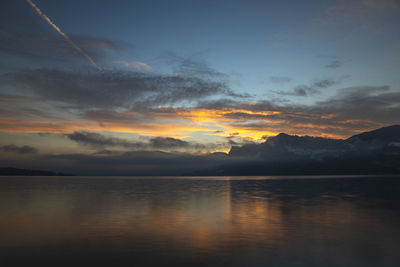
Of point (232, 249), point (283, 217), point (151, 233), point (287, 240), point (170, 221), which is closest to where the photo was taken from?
point (232, 249)

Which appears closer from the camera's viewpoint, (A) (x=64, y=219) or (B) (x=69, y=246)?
(B) (x=69, y=246)

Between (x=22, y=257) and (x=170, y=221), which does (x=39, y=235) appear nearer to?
(x=22, y=257)

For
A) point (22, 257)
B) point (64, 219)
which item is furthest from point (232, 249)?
point (64, 219)

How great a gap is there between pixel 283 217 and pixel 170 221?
15195mm

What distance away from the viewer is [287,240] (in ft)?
86.1

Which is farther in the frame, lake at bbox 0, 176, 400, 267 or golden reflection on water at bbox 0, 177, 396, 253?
golden reflection on water at bbox 0, 177, 396, 253

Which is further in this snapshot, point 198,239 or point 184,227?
point 184,227

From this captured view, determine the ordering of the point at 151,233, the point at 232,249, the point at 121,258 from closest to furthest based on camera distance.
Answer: the point at 121,258 < the point at 232,249 < the point at 151,233

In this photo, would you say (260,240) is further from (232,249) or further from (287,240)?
(232,249)

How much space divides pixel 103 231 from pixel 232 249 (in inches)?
556

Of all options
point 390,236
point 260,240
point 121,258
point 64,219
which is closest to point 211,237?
point 260,240

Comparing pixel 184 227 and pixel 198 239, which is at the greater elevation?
pixel 198 239

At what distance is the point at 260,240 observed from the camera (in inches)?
1033

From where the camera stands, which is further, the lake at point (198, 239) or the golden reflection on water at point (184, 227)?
the golden reflection on water at point (184, 227)
